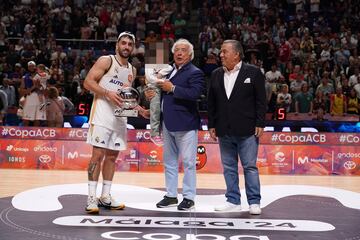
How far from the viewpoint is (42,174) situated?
10266mm

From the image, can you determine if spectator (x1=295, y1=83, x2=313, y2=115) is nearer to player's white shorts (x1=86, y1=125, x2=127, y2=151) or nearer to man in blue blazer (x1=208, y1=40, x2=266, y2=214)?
man in blue blazer (x1=208, y1=40, x2=266, y2=214)

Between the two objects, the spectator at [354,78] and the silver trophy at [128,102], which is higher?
the spectator at [354,78]

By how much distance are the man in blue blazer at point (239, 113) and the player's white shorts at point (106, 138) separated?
3.54 feet

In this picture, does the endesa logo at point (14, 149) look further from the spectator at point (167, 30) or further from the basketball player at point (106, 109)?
the spectator at point (167, 30)

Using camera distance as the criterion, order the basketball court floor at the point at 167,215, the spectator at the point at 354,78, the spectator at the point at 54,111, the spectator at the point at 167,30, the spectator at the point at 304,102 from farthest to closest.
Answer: the spectator at the point at 167,30
the spectator at the point at 354,78
the spectator at the point at 304,102
the spectator at the point at 54,111
the basketball court floor at the point at 167,215

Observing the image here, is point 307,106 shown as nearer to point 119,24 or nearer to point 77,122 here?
point 77,122

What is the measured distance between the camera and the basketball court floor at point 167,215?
574 centimetres

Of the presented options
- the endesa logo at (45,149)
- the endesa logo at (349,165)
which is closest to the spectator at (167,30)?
the endesa logo at (45,149)

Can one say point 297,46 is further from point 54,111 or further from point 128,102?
point 128,102

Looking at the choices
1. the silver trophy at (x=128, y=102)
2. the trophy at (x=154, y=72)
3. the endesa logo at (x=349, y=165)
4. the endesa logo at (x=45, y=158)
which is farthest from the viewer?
the endesa logo at (x=45, y=158)

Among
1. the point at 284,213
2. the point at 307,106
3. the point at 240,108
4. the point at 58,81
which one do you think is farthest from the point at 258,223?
the point at 58,81

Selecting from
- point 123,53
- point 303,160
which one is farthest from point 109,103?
point 303,160

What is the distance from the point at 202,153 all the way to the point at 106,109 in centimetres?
436

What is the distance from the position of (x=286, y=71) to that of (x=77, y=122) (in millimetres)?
6171
